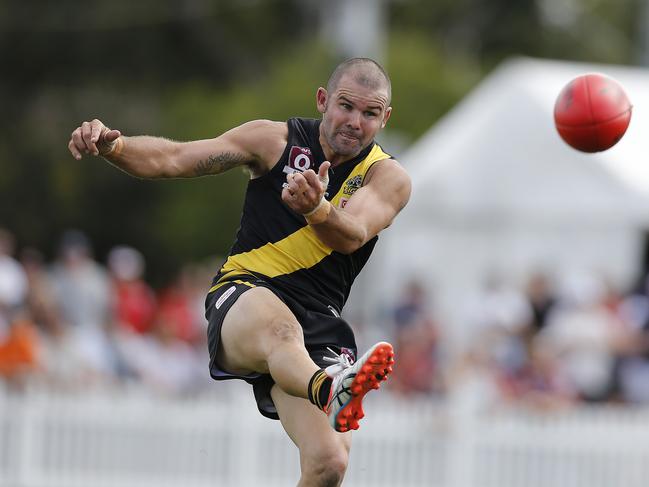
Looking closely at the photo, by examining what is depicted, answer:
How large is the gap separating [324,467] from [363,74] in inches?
76.5

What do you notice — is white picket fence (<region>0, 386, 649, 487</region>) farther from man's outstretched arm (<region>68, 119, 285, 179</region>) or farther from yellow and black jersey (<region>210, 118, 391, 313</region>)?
man's outstretched arm (<region>68, 119, 285, 179</region>)

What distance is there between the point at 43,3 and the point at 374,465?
27073 millimetres

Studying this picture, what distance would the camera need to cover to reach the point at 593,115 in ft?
26.2

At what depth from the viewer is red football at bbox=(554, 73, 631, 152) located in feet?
26.2

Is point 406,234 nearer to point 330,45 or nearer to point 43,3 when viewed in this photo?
point 330,45

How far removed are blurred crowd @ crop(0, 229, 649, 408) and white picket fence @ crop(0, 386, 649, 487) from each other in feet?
0.89

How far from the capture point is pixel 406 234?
727 inches

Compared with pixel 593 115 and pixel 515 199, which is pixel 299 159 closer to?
pixel 593 115

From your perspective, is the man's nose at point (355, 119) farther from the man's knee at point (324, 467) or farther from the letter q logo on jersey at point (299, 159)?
the man's knee at point (324, 467)

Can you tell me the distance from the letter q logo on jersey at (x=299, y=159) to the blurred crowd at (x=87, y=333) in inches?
256

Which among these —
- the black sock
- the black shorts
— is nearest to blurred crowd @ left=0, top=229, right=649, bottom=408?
the black shorts

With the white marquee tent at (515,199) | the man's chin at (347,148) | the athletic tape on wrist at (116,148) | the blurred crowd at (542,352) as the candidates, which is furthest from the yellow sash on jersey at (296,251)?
the white marquee tent at (515,199)

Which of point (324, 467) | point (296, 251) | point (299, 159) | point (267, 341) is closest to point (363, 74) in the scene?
point (299, 159)

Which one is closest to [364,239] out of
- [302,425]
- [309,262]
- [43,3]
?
[309,262]
